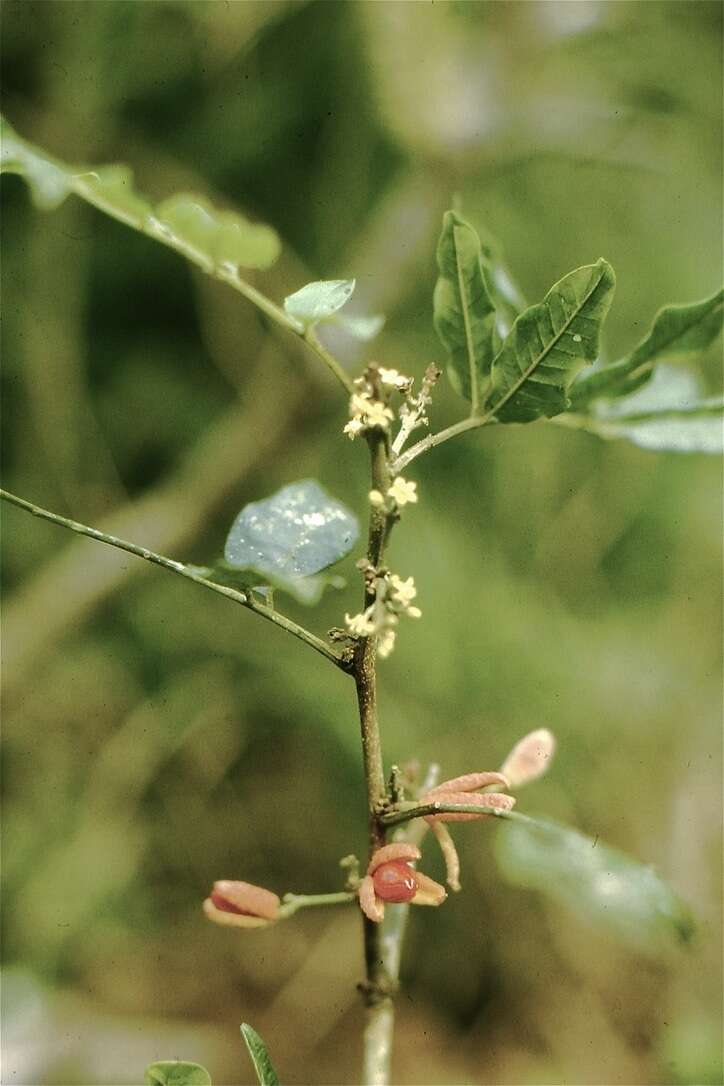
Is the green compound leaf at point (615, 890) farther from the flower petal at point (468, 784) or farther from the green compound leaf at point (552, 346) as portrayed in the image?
the green compound leaf at point (552, 346)

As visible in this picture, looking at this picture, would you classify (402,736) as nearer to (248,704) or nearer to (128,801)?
(248,704)

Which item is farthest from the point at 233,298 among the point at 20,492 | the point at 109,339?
the point at 20,492

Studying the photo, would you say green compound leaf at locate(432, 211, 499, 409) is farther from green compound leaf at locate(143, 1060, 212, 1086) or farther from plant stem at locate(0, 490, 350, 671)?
green compound leaf at locate(143, 1060, 212, 1086)

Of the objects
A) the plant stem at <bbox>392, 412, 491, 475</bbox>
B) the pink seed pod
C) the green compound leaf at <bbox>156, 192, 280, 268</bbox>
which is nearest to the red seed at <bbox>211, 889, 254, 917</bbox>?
the pink seed pod

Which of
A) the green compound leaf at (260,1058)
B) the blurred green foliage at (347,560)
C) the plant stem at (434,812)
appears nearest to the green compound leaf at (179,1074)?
the green compound leaf at (260,1058)

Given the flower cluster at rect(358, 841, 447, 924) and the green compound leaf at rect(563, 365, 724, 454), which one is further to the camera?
the green compound leaf at rect(563, 365, 724, 454)

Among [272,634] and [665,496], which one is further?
[665,496]
